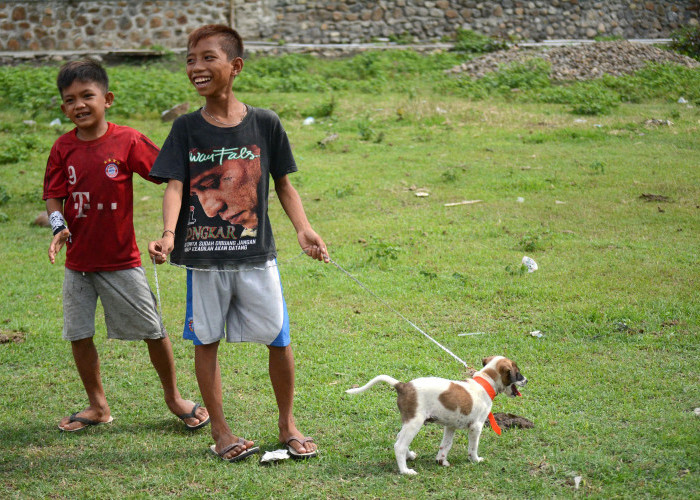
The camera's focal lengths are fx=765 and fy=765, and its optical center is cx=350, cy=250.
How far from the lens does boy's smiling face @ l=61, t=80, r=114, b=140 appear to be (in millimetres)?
4238

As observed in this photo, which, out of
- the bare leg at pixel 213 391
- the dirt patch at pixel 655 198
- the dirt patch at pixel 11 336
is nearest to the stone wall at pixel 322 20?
the dirt patch at pixel 655 198

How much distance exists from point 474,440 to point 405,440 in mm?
374

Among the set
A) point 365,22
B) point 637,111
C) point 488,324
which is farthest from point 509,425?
point 365,22

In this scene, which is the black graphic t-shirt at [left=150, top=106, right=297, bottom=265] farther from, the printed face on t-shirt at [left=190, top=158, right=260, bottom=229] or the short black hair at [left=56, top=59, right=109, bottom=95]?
the short black hair at [left=56, top=59, right=109, bottom=95]

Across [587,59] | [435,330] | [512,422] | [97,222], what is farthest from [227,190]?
[587,59]

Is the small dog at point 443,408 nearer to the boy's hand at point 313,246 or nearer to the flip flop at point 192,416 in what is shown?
the boy's hand at point 313,246

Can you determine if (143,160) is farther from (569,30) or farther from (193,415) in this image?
(569,30)

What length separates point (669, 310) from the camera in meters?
5.75

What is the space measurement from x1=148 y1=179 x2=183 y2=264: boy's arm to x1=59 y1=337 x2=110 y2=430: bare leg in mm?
956

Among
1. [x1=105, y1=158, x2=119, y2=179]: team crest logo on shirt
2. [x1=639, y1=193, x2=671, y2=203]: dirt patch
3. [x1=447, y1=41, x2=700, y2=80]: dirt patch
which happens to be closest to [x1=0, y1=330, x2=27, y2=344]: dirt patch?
[x1=105, y1=158, x2=119, y2=179]: team crest logo on shirt

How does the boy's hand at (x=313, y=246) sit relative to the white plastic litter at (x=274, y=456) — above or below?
above

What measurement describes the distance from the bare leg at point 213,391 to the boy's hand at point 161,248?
57cm

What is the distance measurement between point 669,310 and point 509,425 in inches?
88.1

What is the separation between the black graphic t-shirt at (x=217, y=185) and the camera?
12.7ft
